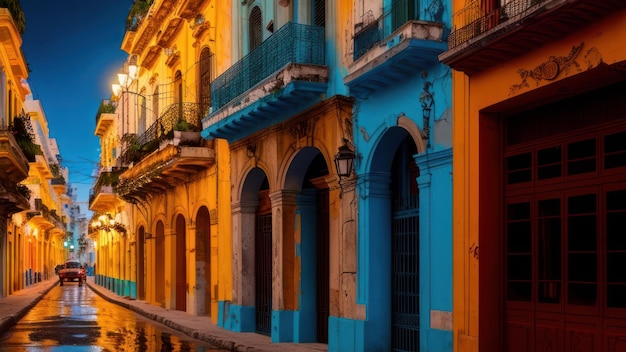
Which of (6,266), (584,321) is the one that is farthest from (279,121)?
(6,266)

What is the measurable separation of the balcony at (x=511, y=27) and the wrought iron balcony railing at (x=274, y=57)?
13.2 feet

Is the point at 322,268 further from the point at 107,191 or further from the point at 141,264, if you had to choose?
the point at 107,191

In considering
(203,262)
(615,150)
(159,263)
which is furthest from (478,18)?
(159,263)

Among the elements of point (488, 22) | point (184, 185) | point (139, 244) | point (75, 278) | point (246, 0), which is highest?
point (246, 0)

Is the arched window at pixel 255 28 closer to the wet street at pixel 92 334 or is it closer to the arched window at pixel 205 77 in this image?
the arched window at pixel 205 77

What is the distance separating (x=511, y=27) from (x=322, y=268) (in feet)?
25.2

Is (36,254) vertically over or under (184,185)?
under

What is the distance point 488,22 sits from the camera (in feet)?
28.1

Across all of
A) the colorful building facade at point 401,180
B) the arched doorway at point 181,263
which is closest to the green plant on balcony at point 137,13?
the arched doorway at point 181,263

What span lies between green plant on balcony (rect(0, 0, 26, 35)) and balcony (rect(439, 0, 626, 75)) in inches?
660

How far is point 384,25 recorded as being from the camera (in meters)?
11.3

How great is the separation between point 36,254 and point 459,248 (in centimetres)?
5392

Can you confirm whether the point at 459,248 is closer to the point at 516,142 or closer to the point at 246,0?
the point at 516,142

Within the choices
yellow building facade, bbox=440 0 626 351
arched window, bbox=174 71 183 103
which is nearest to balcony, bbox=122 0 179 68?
arched window, bbox=174 71 183 103
